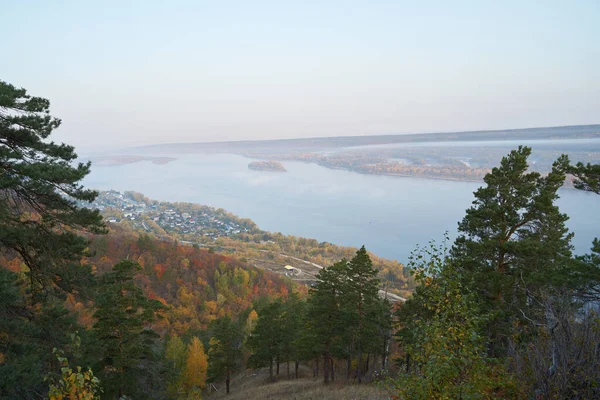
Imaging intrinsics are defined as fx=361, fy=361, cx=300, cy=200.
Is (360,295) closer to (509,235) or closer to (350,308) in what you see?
(350,308)

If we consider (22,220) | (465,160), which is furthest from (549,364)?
(465,160)

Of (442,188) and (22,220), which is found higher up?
(22,220)

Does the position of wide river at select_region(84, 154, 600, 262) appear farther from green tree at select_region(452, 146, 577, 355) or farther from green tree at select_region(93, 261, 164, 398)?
green tree at select_region(93, 261, 164, 398)

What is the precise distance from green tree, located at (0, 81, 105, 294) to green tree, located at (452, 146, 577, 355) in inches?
374

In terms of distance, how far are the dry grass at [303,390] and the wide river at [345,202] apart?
3509 cm

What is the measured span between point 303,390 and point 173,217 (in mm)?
93783

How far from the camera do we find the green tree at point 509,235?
9609 millimetres

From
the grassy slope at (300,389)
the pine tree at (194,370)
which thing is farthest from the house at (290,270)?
the pine tree at (194,370)

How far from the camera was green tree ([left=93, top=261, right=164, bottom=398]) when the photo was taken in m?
9.70

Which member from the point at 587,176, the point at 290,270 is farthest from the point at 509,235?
the point at 290,270

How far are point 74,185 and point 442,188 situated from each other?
11529 centimetres

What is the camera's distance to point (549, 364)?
4258 mm

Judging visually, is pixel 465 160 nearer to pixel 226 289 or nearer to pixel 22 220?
pixel 226 289

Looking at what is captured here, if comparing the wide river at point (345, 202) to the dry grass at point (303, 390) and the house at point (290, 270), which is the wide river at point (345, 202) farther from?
the dry grass at point (303, 390)
